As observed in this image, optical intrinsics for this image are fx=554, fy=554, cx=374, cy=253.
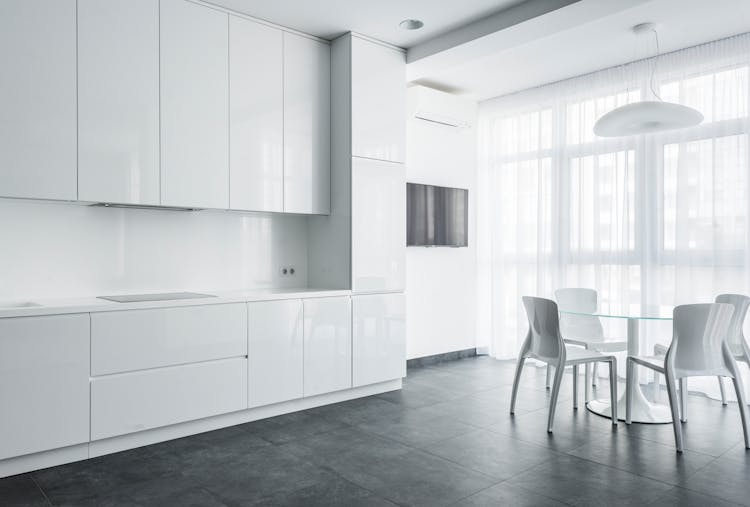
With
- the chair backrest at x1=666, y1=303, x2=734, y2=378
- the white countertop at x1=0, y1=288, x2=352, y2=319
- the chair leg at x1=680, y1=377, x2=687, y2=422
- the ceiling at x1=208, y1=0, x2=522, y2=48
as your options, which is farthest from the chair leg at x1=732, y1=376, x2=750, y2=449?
the ceiling at x1=208, y1=0, x2=522, y2=48

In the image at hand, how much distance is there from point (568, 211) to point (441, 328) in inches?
70.2

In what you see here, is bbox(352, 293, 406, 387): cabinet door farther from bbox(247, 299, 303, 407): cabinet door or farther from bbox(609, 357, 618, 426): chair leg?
bbox(609, 357, 618, 426): chair leg

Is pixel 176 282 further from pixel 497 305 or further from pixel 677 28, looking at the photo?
pixel 677 28

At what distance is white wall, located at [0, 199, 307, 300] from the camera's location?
346 centimetres

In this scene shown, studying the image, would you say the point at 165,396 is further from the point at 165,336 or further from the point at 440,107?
the point at 440,107

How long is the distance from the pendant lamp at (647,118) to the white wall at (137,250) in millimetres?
2559

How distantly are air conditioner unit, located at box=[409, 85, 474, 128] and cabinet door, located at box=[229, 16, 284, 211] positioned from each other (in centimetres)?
168

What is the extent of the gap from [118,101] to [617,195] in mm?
4217

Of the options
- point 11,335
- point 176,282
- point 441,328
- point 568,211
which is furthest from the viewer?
point 441,328

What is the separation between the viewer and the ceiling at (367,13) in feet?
12.7

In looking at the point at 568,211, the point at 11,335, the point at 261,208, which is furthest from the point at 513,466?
the point at 568,211

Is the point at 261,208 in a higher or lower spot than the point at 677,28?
lower

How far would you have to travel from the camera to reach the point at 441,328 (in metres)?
5.97

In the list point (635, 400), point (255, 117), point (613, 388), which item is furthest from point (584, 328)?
point (255, 117)
